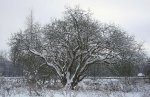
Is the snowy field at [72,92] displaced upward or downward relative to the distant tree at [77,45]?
downward

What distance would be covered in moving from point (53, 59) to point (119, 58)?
6.61m

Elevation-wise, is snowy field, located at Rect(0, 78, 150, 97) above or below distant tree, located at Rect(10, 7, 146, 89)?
below

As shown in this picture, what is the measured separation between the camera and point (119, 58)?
2995cm

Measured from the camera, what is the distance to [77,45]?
29922 millimetres

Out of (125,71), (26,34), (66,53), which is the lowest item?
(125,71)

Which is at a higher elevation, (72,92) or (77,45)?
(77,45)

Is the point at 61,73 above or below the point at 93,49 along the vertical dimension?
below

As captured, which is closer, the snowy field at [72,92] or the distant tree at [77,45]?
the snowy field at [72,92]

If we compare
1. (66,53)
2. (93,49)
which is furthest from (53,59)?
(93,49)

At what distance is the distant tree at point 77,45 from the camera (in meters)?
29.4

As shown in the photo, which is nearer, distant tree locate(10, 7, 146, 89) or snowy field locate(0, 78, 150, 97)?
snowy field locate(0, 78, 150, 97)

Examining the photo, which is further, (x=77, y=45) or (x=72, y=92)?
(x=77, y=45)

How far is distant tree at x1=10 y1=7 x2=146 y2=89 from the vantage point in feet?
96.6

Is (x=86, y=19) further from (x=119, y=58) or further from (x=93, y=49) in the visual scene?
(x=119, y=58)
